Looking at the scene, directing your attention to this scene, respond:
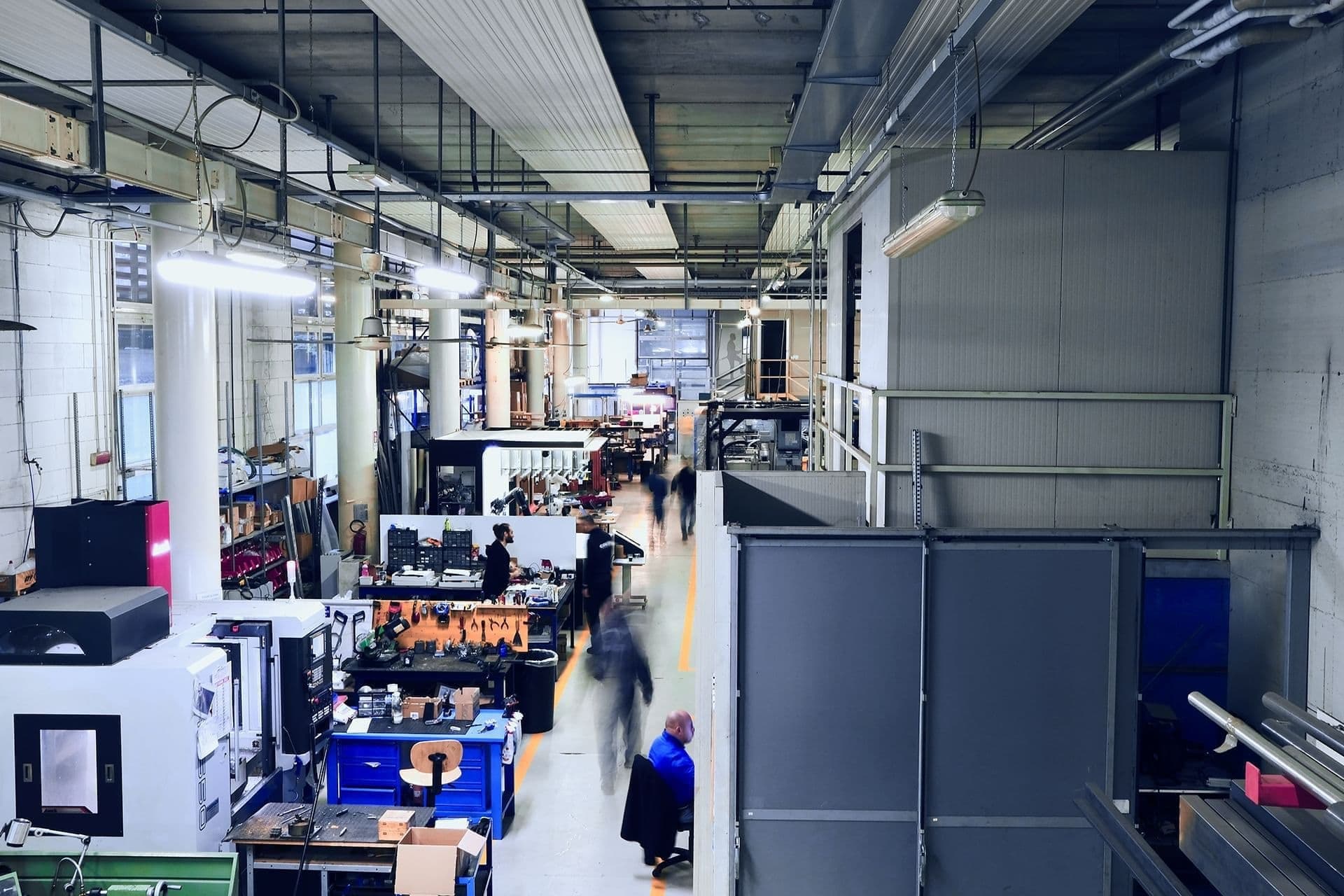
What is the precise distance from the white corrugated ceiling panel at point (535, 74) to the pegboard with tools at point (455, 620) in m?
4.63

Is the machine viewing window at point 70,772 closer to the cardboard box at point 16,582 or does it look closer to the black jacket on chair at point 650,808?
the black jacket on chair at point 650,808

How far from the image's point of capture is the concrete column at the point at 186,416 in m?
9.28

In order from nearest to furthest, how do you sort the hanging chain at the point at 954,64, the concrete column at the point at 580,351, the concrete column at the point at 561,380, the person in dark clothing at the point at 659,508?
the hanging chain at the point at 954,64 < the person in dark clothing at the point at 659,508 < the concrete column at the point at 561,380 < the concrete column at the point at 580,351

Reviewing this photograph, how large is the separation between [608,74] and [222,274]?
2.81m

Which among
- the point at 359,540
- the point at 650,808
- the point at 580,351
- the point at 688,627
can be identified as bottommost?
the point at 688,627

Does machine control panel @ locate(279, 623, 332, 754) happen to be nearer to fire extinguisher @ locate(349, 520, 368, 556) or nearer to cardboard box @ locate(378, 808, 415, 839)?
cardboard box @ locate(378, 808, 415, 839)

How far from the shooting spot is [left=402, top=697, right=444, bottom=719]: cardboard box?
7.50 m

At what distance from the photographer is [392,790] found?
7.34 meters

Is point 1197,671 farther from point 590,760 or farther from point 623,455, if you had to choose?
point 623,455

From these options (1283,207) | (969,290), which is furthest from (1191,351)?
(969,290)

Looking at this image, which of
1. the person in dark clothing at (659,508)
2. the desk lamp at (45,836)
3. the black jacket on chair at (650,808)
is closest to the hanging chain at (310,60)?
the desk lamp at (45,836)

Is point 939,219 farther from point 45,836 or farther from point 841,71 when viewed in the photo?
point 45,836

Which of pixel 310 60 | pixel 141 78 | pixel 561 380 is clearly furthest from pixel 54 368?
pixel 561 380

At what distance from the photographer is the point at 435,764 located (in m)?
6.69
